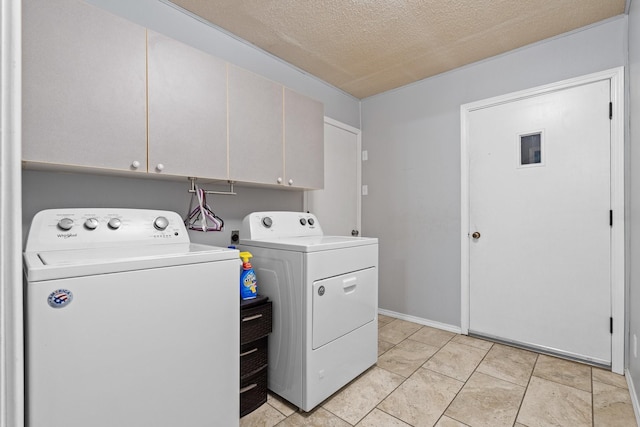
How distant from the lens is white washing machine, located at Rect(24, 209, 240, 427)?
35.4 inches

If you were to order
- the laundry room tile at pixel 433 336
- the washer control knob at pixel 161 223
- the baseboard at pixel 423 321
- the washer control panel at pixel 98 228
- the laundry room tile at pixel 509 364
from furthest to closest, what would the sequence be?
1. the baseboard at pixel 423 321
2. the laundry room tile at pixel 433 336
3. the laundry room tile at pixel 509 364
4. the washer control knob at pixel 161 223
5. the washer control panel at pixel 98 228

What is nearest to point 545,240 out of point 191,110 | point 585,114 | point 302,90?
point 585,114

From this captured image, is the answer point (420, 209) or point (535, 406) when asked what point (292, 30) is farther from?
point (535, 406)

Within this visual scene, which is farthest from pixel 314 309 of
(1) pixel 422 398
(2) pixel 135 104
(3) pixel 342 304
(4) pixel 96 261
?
(2) pixel 135 104

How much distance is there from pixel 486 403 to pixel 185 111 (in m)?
2.29

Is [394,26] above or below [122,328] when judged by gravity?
above

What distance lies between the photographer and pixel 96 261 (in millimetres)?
1006

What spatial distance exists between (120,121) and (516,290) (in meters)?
2.85

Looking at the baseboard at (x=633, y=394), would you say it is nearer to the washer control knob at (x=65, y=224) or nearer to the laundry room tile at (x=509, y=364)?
the laundry room tile at (x=509, y=364)

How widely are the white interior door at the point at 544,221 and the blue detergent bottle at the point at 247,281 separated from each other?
1906mm

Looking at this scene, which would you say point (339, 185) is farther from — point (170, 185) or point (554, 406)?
point (554, 406)

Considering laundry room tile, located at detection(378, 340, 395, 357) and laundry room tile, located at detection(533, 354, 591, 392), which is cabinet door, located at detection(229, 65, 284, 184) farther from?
laundry room tile, located at detection(533, 354, 591, 392)

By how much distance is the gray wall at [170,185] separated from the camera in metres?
1.46

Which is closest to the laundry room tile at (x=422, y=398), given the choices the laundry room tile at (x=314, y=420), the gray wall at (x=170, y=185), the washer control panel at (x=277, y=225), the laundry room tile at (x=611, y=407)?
the laundry room tile at (x=314, y=420)
